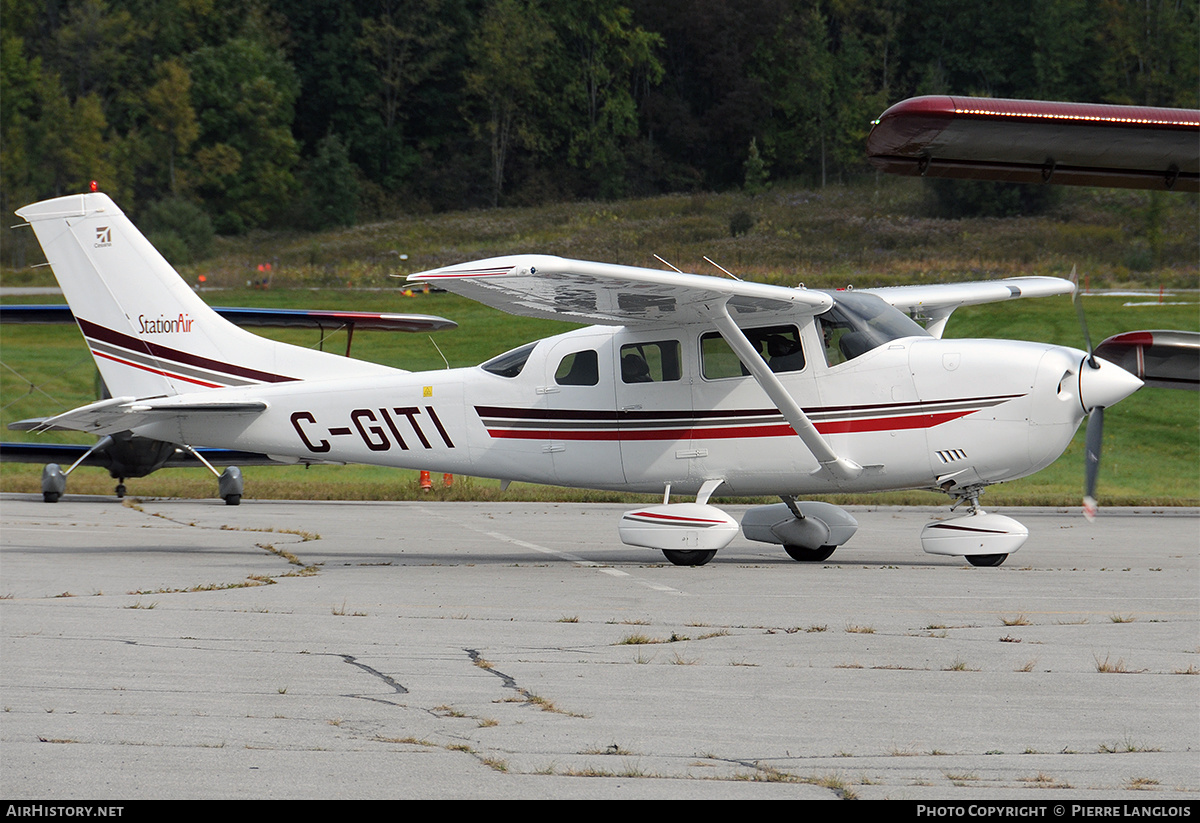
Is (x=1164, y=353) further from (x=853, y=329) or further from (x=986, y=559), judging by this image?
(x=986, y=559)

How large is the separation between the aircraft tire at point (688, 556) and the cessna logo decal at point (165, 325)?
6314 mm

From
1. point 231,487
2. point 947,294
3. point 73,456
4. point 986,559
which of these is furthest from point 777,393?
point 73,456

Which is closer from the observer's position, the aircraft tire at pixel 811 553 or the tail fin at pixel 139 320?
the aircraft tire at pixel 811 553

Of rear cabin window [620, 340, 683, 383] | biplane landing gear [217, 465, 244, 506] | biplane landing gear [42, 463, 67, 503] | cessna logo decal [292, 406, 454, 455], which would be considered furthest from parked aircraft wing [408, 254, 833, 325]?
biplane landing gear [42, 463, 67, 503]

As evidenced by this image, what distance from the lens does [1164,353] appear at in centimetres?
553

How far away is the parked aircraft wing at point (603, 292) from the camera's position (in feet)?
32.8

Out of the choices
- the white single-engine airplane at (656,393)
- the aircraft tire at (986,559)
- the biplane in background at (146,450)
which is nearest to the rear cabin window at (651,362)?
the white single-engine airplane at (656,393)

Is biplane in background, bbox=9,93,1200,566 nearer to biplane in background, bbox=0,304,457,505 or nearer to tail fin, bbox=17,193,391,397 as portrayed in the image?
tail fin, bbox=17,193,391,397

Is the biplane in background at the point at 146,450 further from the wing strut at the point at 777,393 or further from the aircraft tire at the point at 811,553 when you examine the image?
the wing strut at the point at 777,393

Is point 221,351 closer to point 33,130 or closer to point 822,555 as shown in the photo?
point 822,555

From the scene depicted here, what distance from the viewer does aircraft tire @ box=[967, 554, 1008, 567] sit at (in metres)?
Result: 11.7

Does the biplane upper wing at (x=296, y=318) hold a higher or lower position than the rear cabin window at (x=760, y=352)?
lower

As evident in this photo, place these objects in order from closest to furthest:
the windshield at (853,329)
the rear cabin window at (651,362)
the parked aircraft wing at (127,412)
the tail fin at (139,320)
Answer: the windshield at (853,329), the rear cabin window at (651,362), the parked aircraft wing at (127,412), the tail fin at (139,320)

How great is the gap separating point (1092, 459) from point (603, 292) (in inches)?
174
